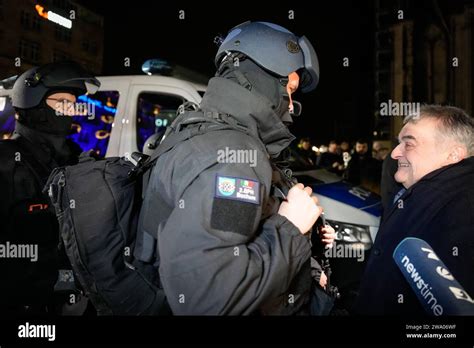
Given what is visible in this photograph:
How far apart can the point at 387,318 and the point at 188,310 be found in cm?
121

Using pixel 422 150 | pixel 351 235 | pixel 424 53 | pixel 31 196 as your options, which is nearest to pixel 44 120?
pixel 31 196

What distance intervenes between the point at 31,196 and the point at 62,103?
36.3 inches

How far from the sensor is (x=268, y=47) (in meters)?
1.76

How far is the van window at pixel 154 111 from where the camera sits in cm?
460

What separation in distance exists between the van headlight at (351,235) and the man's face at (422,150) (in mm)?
1577

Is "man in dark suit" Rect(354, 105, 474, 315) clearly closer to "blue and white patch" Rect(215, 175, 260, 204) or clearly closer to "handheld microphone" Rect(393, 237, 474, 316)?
"handheld microphone" Rect(393, 237, 474, 316)

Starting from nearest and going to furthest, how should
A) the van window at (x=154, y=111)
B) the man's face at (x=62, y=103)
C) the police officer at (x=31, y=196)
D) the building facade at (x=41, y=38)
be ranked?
1. the police officer at (x=31, y=196)
2. the man's face at (x=62, y=103)
3. the van window at (x=154, y=111)
4. the building facade at (x=41, y=38)

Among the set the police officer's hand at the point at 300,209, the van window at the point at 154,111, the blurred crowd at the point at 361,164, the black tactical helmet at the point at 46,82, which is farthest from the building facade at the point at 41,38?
the police officer's hand at the point at 300,209

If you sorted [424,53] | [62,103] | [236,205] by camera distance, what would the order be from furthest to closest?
[424,53], [62,103], [236,205]

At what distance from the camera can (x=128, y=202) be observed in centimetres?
176

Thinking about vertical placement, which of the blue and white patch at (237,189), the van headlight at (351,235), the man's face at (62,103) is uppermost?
the man's face at (62,103)

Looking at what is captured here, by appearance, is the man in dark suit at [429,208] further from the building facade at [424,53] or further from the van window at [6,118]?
the building facade at [424,53]

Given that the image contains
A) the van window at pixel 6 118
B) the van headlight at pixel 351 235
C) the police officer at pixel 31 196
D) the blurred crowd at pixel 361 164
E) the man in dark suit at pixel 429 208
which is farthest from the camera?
the blurred crowd at pixel 361 164

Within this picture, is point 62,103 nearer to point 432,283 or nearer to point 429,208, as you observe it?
point 429,208
